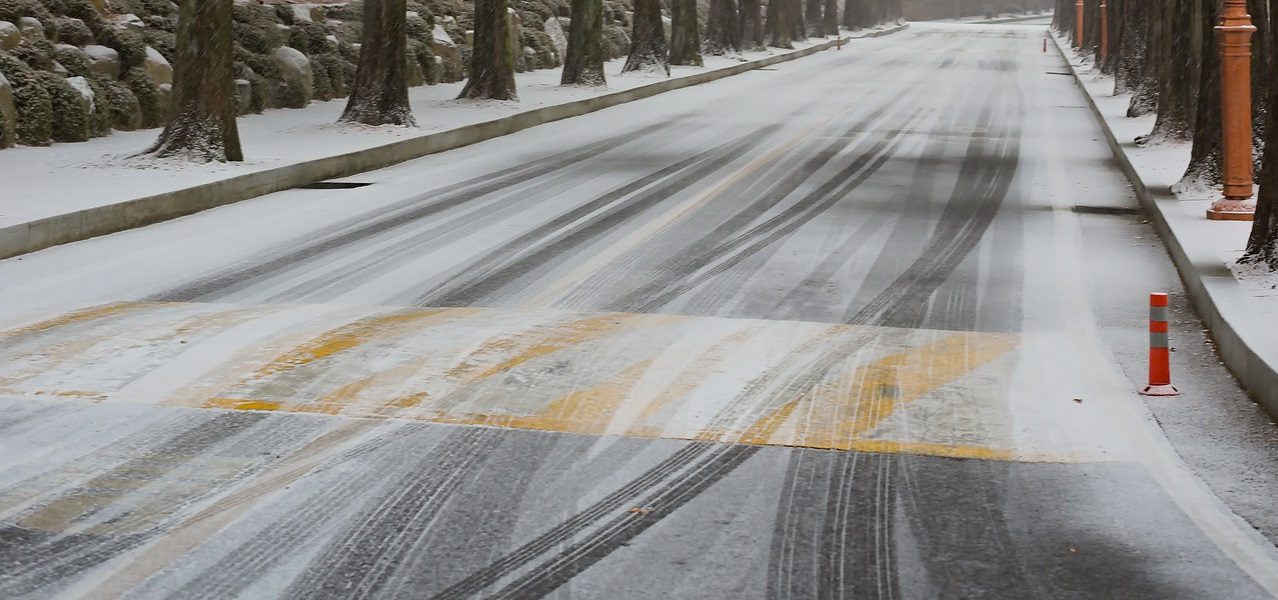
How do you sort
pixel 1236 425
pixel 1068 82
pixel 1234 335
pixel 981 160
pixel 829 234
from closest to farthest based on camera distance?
pixel 1236 425
pixel 1234 335
pixel 829 234
pixel 981 160
pixel 1068 82

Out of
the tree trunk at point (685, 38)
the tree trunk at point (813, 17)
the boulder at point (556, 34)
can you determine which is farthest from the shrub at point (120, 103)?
the tree trunk at point (813, 17)

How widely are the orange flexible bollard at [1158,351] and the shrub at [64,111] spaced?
1469 cm

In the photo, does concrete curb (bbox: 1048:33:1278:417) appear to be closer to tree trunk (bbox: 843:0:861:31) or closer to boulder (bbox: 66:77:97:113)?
boulder (bbox: 66:77:97:113)

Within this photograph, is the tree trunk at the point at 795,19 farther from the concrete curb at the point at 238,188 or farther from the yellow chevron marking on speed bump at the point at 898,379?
the yellow chevron marking on speed bump at the point at 898,379

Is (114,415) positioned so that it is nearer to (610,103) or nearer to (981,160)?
(981,160)

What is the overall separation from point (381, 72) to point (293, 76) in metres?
4.25

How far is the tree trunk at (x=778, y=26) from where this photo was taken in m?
55.3

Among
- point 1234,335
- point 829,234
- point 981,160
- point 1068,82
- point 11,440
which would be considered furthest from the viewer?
point 1068,82

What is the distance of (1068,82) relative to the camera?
122ft

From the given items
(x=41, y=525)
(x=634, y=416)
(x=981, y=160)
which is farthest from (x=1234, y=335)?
(x=981, y=160)

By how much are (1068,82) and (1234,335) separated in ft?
99.2

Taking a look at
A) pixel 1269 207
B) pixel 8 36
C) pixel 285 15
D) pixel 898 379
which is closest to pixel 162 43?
pixel 8 36

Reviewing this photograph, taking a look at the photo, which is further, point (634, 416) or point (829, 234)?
point (829, 234)

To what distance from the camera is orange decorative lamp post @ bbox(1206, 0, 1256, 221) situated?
1261 centimetres
